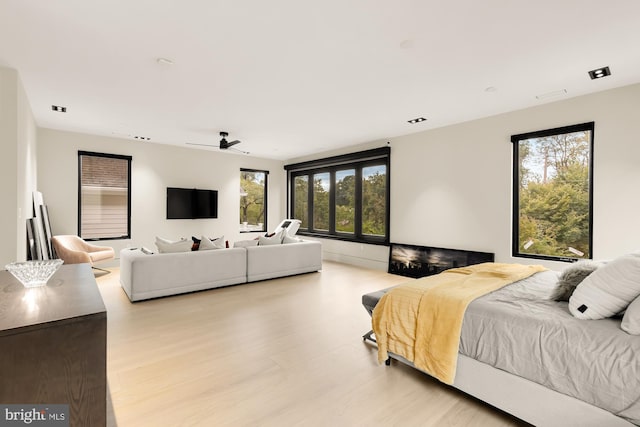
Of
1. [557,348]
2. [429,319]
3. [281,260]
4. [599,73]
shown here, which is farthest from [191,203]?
[599,73]

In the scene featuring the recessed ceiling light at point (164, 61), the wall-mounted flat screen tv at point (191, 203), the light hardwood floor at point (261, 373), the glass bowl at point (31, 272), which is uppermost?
the recessed ceiling light at point (164, 61)

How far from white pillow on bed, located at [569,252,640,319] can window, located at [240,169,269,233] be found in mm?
7728

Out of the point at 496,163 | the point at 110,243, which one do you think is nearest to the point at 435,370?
the point at 496,163

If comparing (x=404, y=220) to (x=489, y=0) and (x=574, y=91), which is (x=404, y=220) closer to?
(x=574, y=91)

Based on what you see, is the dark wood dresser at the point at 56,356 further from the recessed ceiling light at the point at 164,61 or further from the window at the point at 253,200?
the window at the point at 253,200

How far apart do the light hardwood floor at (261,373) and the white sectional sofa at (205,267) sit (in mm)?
303

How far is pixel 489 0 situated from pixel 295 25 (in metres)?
1.42

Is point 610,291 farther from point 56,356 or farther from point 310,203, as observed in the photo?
point 310,203

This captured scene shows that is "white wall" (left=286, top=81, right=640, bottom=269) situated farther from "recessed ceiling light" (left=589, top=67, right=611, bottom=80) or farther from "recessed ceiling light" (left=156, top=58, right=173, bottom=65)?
"recessed ceiling light" (left=156, top=58, right=173, bottom=65)

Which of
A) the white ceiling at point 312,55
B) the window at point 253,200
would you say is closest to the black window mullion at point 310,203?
the window at point 253,200

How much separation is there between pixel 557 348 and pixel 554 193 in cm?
344

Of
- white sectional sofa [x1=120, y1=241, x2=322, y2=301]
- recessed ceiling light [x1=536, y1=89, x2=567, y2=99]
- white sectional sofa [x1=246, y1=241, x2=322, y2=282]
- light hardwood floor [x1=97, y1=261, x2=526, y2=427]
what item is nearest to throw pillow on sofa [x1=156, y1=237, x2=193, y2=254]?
white sectional sofa [x1=120, y1=241, x2=322, y2=301]

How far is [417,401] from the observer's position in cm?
214

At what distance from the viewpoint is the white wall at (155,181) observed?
6.03 meters
